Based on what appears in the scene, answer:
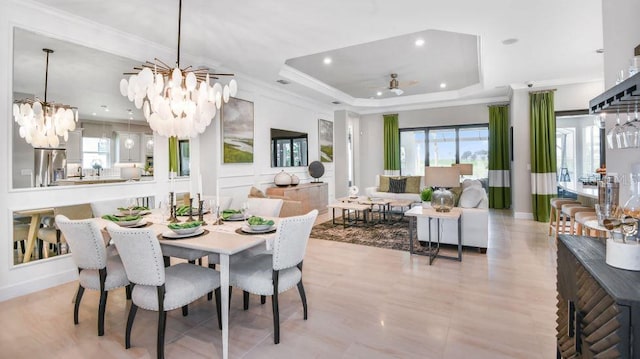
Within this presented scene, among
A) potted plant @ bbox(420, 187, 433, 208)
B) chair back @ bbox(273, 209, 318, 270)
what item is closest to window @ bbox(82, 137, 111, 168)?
chair back @ bbox(273, 209, 318, 270)

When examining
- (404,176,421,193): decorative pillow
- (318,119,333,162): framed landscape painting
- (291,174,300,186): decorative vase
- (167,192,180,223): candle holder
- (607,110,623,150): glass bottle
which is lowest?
(167,192,180,223): candle holder

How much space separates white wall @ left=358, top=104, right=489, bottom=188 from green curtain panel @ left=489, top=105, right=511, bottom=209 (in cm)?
32

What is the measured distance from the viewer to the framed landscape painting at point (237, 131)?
535cm

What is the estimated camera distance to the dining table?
6.57ft

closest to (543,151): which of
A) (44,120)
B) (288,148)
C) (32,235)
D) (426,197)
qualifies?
(426,197)

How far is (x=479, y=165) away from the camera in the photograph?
27.8ft

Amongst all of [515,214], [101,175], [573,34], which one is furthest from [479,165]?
[101,175]

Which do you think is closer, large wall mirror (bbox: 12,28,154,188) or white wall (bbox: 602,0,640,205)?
white wall (bbox: 602,0,640,205)

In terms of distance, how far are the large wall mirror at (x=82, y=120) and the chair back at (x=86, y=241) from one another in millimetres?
1465

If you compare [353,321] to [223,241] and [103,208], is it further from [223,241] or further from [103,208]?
[103,208]

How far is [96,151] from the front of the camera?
3.71 m

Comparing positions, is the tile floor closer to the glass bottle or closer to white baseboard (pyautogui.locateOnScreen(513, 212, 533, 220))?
the glass bottle

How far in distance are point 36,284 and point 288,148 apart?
188 inches

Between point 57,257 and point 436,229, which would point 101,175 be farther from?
point 436,229
